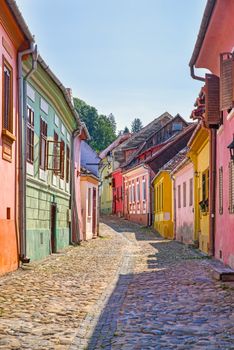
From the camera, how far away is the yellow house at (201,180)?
59.7ft

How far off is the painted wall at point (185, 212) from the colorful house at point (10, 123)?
10683 millimetres

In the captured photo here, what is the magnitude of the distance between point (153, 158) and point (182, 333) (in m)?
35.2

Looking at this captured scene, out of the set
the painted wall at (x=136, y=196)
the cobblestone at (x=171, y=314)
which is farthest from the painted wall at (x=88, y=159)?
the cobblestone at (x=171, y=314)

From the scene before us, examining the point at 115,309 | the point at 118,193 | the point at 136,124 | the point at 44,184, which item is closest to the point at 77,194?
the point at 44,184

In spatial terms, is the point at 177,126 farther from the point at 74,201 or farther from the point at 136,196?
the point at 74,201

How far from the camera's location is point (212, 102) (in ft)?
48.9

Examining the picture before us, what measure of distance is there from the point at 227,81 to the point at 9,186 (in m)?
4.90

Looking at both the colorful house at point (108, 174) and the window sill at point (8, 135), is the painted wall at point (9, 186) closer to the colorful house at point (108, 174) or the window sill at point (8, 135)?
the window sill at point (8, 135)

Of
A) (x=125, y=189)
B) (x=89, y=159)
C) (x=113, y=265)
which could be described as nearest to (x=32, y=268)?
(x=113, y=265)

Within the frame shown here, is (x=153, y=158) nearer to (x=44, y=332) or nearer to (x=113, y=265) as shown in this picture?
(x=113, y=265)

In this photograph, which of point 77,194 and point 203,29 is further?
point 77,194

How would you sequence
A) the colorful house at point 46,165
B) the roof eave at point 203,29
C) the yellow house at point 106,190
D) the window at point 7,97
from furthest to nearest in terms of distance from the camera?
the yellow house at point 106,190 < the colorful house at point 46,165 < the window at point 7,97 < the roof eave at point 203,29

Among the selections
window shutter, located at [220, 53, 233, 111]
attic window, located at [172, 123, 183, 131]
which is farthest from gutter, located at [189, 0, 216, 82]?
attic window, located at [172, 123, 183, 131]

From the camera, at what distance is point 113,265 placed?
15.2 metres
